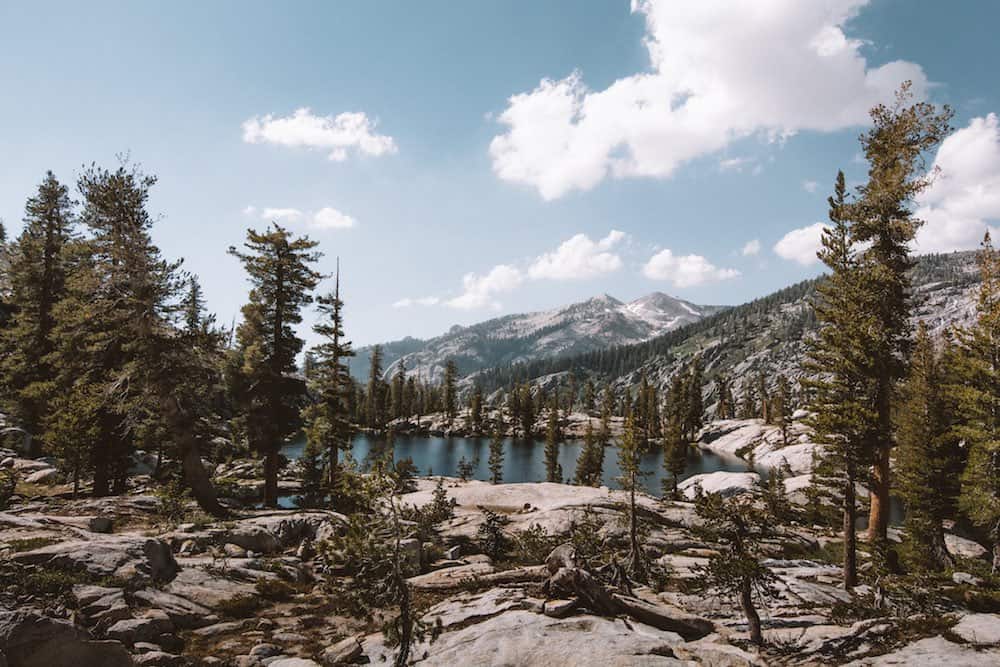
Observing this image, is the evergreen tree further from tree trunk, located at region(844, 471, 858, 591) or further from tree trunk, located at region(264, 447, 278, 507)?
tree trunk, located at region(264, 447, 278, 507)

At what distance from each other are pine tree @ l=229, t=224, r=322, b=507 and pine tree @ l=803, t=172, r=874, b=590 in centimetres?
2825

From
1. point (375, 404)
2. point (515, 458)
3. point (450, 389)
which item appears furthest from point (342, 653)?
point (450, 389)

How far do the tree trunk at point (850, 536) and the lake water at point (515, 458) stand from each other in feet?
185

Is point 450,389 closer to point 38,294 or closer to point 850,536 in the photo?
point 38,294

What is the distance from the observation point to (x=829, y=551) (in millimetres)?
28609

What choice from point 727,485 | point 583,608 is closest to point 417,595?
point 583,608

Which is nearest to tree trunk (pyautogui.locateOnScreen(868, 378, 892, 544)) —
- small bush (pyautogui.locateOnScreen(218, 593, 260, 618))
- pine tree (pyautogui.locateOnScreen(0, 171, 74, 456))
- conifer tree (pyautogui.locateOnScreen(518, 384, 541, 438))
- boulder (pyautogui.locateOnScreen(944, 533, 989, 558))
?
boulder (pyautogui.locateOnScreen(944, 533, 989, 558))

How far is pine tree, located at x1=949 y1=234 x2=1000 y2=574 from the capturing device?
22391 millimetres

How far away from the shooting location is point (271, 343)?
28219 millimetres

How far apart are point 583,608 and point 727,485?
48.3 metres

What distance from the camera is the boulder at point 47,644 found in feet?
27.3

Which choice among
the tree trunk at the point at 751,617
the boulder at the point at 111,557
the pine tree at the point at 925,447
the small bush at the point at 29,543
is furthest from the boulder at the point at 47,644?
the pine tree at the point at 925,447

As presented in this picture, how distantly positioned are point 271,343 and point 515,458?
82.6 meters

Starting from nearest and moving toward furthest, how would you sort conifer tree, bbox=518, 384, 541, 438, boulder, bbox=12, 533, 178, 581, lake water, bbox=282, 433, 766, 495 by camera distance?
boulder, bbox=12, 533, 178, 581 → lake water, bbox=282, 433, 766, 495 → conifer tree, bbox=518, 384, 541, 438
